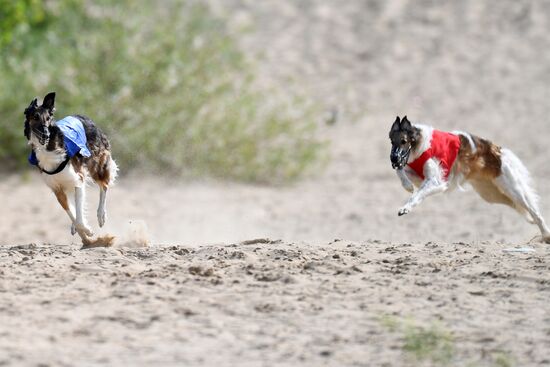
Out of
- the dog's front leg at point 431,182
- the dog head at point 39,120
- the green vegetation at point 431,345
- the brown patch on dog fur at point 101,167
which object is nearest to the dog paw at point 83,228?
A: the brown patch on dog fur at point 101,167

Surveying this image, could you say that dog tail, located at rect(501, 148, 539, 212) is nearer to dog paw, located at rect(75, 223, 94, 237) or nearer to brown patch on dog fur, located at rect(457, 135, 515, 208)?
brown patch on dog fur, located at rect(457, 135, 515, 208)

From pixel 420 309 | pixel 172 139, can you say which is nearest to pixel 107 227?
pixel 172 139

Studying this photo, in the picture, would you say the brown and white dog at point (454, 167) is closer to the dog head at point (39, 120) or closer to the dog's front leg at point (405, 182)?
the dog's front leg at point (405, 182)

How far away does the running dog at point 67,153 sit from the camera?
9.08 meters

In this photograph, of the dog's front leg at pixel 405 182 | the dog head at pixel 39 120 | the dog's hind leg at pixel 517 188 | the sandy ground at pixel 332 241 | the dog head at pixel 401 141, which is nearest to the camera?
the sandy ground at pixel 332 241

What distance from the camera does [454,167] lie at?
33.5 feet

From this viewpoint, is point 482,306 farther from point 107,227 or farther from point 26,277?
point 107,227

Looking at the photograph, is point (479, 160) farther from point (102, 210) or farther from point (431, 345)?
point (431, 345)

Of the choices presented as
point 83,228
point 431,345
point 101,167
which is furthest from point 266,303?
point 101,167

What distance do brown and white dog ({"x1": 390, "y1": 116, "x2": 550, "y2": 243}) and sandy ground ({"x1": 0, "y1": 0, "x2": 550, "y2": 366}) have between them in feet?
2.05

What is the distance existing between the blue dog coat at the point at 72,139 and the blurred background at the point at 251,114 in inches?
142

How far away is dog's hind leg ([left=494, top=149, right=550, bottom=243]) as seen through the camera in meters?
10.4

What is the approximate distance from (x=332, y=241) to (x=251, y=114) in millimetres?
8378

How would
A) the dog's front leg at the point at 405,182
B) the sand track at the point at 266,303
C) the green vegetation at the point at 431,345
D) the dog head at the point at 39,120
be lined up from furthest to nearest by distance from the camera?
the dog's front leg at the point at 405,182
the dog head at the point at 39,120
the sand track at the point at 266,303
the green vegetation at the point at 431,345
